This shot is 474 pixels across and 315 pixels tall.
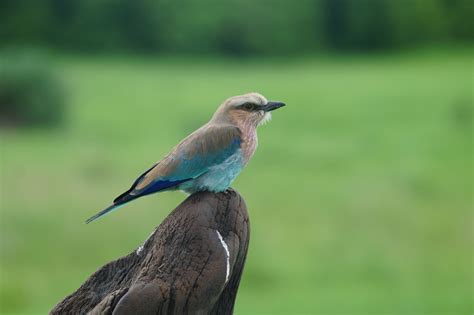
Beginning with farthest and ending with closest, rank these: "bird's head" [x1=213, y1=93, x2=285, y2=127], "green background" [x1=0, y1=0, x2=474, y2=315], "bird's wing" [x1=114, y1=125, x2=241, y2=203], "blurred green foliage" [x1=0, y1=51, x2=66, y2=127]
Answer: "blurred green foliage" [x1=0, y1=51, x2=66, y2=127] → "green background" [x1=0, y1=0, x2=474, y2=315] → "bird's head" [x1=213, y1=93, x2=285, y2=127] → "bird's wing" [x1=114, y1=125, x2=241, y2=203]

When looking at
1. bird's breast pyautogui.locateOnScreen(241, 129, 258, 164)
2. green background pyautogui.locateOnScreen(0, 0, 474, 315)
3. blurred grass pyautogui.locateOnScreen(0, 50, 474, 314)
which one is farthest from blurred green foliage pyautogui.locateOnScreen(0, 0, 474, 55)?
bird's breast pyautogui.locateOnScreen(241, 129, 258, 164)

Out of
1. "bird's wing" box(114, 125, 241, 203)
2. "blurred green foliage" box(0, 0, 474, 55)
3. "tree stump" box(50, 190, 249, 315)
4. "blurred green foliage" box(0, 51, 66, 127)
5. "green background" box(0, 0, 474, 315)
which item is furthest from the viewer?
"blurred green foliage" box(0, 0, 474, 55)

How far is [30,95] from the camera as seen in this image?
926 inches

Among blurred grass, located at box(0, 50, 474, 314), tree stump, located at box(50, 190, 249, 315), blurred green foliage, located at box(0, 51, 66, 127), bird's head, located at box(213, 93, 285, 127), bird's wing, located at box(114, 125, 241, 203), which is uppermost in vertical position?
bird's head, located at box(213, 93, 285, 127)

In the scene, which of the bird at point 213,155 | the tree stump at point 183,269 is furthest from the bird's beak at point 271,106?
the tree stump at point 183,269

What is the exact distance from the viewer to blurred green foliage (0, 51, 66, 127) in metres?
23.1

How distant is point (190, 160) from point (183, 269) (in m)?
0.92

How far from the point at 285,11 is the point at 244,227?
29.4 meters

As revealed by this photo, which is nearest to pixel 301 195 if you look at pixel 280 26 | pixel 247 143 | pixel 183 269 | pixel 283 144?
pixel 283 144

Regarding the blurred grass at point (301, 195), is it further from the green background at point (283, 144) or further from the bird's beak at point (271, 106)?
the bird's beak at point (271, 106)

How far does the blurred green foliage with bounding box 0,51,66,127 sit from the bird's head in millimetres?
18582

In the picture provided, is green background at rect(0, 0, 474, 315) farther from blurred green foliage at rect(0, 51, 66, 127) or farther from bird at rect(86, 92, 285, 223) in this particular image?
bird at rect(86, 92, 285, 223)

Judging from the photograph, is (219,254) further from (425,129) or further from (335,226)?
(425,129)

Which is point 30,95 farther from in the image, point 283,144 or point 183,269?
point 183,269
